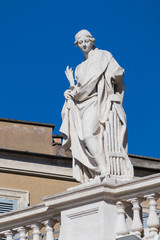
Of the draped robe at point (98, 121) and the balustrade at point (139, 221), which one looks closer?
the balustrade at point (139, 221)

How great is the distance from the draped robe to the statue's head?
14 cm

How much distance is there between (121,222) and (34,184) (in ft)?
30.5

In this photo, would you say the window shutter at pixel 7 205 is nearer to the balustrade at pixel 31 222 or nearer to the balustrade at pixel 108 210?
the balustrade at pixel 31 222

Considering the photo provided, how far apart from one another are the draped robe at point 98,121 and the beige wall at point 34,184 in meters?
7.81

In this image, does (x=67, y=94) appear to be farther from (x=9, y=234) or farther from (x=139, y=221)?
(x=139, y=221)

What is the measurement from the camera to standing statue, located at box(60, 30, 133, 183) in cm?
1148

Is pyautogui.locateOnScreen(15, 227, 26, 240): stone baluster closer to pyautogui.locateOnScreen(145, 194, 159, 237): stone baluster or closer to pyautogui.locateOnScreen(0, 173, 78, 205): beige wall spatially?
pyautogui.locateOnScreen(145, 194, 159, 237): stone baluster

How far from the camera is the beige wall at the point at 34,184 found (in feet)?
65.0

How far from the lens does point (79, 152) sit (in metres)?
11.8

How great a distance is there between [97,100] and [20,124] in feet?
30.4

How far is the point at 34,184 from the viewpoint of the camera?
20.0 metres

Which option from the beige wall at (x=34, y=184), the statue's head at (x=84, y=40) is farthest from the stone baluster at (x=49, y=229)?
the beige wall at (x=34, y=184)

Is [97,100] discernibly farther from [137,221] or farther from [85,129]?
[137,221]

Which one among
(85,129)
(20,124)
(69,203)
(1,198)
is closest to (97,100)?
(85,129)
